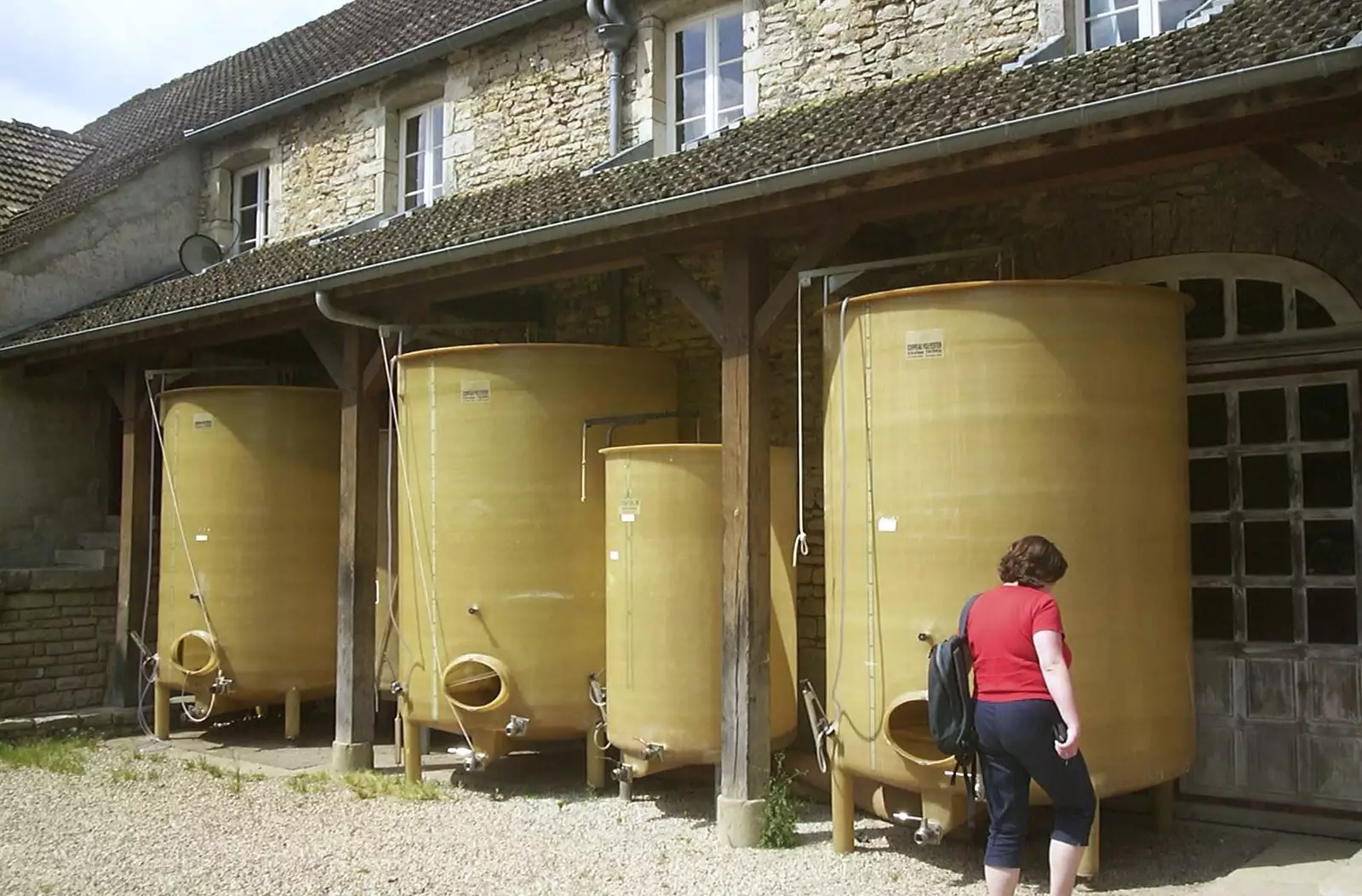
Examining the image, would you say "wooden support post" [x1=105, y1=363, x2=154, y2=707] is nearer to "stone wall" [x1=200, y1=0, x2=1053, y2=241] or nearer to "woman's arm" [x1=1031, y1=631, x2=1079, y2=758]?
"stone wall" [x1=200, y1=0, x2=1053, y2=241]

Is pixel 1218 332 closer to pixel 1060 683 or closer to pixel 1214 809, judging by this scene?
pixel 1214 809

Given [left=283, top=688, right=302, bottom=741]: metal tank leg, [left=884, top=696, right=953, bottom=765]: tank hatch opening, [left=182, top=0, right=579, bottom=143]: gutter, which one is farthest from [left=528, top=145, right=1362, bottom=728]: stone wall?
[left=283, top=688, right=302, bottom=741]: metal tank leg

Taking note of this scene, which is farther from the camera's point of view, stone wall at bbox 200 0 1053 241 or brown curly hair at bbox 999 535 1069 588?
stone wall at bbox 200 0 1053 241

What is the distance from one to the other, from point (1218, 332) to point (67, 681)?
9288 mm

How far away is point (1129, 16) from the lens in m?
7.53

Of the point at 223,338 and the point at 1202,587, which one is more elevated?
the point at 223,338

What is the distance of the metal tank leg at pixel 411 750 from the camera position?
7777mm

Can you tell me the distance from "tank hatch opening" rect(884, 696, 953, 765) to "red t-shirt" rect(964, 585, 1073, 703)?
104cm

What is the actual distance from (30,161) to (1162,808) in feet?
46.8

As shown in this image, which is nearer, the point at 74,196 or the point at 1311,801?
the point at 1311,801

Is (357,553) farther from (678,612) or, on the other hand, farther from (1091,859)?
(1091,859)

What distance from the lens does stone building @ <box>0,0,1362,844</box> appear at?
530 centimetres

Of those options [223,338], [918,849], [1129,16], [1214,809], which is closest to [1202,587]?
[1214,809]

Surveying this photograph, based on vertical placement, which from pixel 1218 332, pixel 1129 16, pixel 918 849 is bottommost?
pixel 918 849
